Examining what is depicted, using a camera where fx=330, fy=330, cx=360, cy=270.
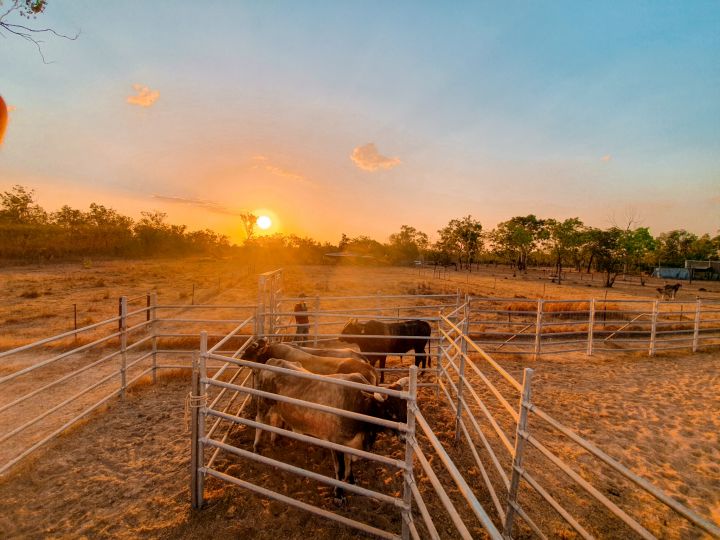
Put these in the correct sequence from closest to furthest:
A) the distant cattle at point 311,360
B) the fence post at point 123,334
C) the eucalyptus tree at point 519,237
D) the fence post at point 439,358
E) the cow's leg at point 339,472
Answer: the cow's leg at point 339,472 → the distant cattle at point 311,360 → the fence post at point 123,334 → the fence post at point 439,358 → the eucalyptus tree at point 519,237

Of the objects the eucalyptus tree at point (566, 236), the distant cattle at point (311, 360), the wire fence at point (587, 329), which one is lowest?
the wire fence at point (587, 329)

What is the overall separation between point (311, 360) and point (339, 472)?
4.95ft

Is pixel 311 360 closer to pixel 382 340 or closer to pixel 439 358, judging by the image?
pixel 439 358

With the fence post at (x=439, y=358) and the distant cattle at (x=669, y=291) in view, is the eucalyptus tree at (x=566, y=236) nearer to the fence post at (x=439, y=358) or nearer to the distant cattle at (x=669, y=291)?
the distant cattle at (x=669, y=291)

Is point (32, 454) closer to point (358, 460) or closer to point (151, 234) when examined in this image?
point (358, 460)

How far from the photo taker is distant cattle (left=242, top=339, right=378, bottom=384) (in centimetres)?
439

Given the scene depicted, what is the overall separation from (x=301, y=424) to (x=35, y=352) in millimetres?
9117

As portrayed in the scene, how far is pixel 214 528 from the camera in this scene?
9.71 feet

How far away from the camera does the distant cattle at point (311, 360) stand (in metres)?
4.39

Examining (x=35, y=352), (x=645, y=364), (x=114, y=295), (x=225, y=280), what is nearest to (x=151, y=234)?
(x=225, y=280)

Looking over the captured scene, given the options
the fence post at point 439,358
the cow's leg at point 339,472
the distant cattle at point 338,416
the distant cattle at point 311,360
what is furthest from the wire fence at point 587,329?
the cow's leg at point 339,472

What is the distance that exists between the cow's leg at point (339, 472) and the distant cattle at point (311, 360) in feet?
3.31

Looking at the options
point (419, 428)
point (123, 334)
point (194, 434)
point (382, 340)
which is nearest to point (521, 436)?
point (419, 428)

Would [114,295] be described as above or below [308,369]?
below
